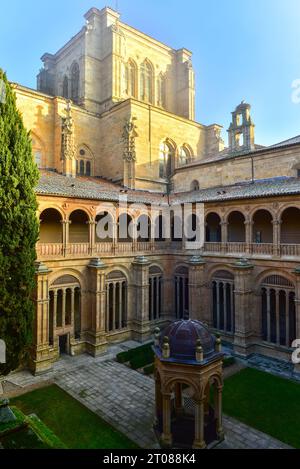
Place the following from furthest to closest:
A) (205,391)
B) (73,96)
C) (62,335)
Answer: (73,96) → (62,335) → (205,391)

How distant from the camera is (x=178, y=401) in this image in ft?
42.7

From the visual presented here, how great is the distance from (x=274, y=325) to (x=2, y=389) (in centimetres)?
1737

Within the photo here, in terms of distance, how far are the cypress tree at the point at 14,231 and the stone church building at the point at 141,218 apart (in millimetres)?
3048

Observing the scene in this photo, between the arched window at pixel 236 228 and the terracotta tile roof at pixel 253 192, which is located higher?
the terracotta tile roof at pixel 253 192

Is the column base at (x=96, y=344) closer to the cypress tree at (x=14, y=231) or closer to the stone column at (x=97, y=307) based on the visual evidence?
the stone column at (x=97, y=307)

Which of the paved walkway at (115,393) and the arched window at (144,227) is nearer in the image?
the paved walkway at (115,393)

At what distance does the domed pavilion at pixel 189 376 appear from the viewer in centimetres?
1059

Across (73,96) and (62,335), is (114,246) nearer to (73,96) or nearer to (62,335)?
(62,335)

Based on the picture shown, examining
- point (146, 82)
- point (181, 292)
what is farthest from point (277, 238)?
point (146, 82)

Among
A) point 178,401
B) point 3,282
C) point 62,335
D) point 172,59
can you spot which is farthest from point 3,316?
point 172,59

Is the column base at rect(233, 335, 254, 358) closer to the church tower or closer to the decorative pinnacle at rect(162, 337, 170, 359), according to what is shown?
the decorative pinnacle at rect(162, 337, 170, 359)

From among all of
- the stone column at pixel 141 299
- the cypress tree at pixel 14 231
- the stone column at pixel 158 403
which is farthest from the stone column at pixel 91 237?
the stone column at pixel 158 403

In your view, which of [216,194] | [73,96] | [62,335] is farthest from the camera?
[73,96]

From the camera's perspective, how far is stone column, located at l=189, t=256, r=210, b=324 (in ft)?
73.4
